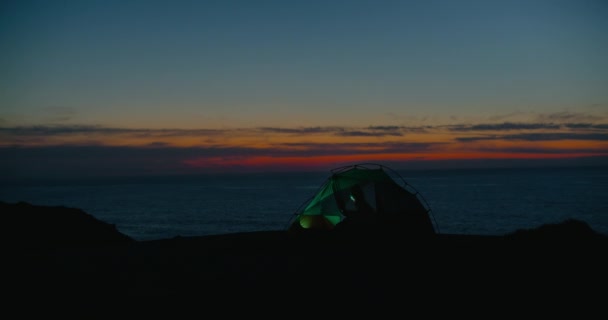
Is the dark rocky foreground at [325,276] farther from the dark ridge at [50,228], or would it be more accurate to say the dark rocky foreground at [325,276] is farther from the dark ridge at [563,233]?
the dark ridge at [50,228]

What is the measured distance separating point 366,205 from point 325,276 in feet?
22.3

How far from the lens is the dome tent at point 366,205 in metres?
17.4

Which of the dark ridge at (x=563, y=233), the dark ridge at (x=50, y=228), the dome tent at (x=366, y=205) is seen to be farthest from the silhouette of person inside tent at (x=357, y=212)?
the dark ridge at (x=50, y=228)

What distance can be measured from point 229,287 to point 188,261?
3.73m

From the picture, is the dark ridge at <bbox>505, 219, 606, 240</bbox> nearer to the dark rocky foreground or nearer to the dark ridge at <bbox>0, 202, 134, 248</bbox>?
the dark rocky foreground

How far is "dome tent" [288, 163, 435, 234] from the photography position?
686 inches

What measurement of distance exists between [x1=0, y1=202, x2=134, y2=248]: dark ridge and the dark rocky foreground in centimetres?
639

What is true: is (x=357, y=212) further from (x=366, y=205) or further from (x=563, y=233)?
(x=563, y=233)

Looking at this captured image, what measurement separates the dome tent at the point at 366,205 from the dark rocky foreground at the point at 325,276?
1.85ft

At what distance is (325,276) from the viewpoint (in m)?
11.3

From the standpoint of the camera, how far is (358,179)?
18500mm

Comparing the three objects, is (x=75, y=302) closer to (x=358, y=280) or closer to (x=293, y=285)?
(x=293, y=285)

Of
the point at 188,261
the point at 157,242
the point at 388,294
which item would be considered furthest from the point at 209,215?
the point at 388,294

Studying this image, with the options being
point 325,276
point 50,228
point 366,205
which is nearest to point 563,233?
point 366,205
